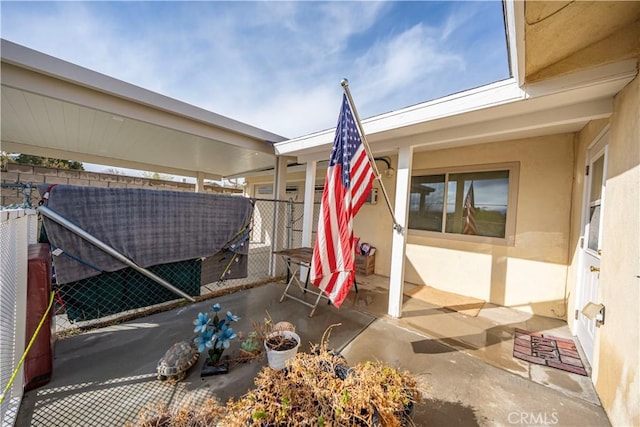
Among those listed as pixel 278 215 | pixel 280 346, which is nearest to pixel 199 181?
pixel 278 215

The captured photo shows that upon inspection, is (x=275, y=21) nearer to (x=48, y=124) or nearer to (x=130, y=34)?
(x=130, y=34)

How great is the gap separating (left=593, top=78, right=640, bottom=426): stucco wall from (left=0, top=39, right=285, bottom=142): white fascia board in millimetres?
4425

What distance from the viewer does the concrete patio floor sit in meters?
1.65

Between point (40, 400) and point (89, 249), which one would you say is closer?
point (40, 400)

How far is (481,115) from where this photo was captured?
239 cm

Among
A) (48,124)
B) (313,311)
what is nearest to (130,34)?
(48,124)

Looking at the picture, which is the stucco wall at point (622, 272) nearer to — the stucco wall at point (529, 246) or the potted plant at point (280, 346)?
the stucco wall at point (529, 246)

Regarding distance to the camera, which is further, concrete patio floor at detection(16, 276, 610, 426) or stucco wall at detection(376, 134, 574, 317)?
stucco wall at detection(376, 134, 574, 317)

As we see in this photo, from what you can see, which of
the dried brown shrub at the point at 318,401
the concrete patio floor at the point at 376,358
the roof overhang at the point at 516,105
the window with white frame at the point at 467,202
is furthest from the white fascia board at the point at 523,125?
the dried brown shrub at the point at 318,401

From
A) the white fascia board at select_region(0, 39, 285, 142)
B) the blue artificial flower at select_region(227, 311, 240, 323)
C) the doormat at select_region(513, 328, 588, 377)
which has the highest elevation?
the white fascia board at select_region(0, 39, 285, 142)

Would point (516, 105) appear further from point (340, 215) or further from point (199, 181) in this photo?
point (199, 181)

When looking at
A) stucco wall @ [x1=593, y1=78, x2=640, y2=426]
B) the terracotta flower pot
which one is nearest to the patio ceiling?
the terracotta flower pot

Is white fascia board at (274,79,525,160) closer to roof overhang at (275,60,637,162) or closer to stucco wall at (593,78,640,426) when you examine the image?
roof overhang at (275,60,637,162)

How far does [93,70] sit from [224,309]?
3.31 m
